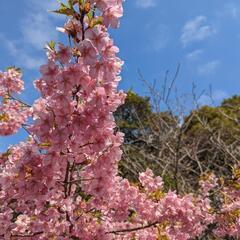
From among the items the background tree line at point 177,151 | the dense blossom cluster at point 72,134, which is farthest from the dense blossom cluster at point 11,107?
the dense blossom cluster at point 72,134

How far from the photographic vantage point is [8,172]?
3109mm

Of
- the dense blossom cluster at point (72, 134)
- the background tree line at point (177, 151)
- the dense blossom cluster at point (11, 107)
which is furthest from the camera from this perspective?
the background tree line at point (177, 151)

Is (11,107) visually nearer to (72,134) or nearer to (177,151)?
(177,151)

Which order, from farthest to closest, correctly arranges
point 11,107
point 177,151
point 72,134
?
1. point 177,151
2. point 11,107
3. point 72,134

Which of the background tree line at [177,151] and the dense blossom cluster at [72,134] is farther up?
the background tree line at [177,151]

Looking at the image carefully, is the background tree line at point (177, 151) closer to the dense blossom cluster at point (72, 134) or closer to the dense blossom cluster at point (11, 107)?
the dense blossom cluster at point (11, 107)

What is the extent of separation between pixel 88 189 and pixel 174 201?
3.20ft

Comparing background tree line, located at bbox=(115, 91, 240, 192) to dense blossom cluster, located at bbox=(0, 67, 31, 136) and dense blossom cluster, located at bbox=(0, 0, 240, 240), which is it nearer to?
dense blossom cluster, located at bbox=(0, 67, 31, 136)

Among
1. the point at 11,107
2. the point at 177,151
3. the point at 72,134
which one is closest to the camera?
the point at 72,134

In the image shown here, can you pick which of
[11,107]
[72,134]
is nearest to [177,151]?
[11,107]

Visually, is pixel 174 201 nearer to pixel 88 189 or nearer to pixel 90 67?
pixel 88 189

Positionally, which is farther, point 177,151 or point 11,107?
point 177,151

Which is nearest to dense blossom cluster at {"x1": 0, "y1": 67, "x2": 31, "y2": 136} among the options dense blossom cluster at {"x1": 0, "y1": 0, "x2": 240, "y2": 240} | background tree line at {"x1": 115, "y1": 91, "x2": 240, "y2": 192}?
background tree line at {"x1": 115, "y1": 91, "x2": 240, "y2": 192}

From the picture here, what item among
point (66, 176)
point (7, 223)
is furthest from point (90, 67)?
point (7, 223)
